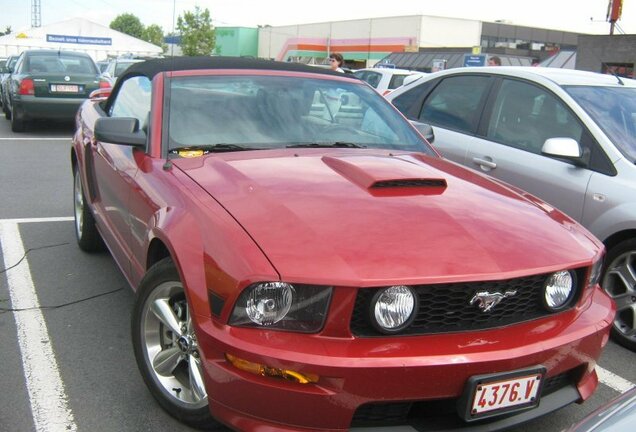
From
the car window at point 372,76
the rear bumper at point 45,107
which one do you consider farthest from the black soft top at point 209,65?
the car window at point 372,76

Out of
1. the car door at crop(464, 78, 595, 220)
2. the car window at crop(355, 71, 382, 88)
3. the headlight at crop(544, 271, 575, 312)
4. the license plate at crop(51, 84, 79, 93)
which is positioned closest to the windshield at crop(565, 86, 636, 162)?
the car door at crop(464, 78, 595, 220)

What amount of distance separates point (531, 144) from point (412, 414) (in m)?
3.01

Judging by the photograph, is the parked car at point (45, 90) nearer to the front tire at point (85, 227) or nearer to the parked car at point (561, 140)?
the front tire at point (85, 227)

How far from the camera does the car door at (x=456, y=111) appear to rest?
522 centimetres

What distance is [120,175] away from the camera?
3648 millimetres

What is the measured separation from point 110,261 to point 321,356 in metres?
3.29

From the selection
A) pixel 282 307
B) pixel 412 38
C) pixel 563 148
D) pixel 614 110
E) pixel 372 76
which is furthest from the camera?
pixel 412 38

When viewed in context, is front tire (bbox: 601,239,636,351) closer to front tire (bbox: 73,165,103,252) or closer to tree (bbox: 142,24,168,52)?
front tire (bbox: 73,165,103,252)

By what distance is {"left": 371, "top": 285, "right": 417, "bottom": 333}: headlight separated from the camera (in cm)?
220

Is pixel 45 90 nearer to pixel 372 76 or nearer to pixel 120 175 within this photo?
pixel 372 76

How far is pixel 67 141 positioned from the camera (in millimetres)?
11766

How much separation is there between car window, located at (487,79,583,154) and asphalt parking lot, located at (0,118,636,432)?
5.08 feet

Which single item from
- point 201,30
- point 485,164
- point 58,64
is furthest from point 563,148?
point 201,30

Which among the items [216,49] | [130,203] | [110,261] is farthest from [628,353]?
[216,49]
